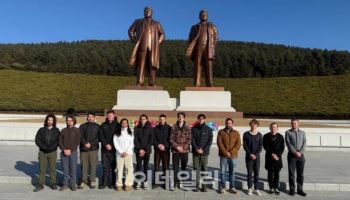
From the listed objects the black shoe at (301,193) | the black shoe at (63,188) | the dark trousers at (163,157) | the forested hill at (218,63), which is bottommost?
the black shoe at (301,193)

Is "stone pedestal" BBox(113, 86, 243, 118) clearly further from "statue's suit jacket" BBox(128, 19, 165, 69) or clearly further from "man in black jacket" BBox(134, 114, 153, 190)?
"man in black jacket" BBox(134, 114, 153, 190)

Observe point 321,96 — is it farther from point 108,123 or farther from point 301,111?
point 108,123

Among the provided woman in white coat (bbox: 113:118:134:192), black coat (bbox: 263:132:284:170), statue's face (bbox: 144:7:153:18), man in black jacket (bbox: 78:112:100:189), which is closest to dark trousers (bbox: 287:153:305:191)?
black coat (bbox: 263:132:284:170)

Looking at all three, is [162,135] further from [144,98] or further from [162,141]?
[144,98]

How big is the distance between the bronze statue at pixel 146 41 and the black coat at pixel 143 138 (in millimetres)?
10044

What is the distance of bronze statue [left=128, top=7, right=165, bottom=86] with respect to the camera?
15.6m

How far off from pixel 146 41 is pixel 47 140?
10331 mm

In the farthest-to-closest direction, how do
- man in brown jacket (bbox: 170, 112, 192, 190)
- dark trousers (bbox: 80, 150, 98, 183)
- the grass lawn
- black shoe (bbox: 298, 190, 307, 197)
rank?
the grass lawn
dark trousers (bbox: 80, 150, 98, 183)
man in brown jacket (bbox: 170, 112, 192, 190)
black shoe (bbox: 298, 190, 307, 197)

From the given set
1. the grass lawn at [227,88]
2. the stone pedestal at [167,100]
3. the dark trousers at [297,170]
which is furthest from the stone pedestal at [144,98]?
the grass lawn at [227,88]

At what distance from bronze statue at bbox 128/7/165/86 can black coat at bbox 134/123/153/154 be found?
33.0 feet

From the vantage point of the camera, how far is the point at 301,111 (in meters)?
24.9

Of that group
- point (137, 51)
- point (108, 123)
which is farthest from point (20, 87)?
point (108, 123)

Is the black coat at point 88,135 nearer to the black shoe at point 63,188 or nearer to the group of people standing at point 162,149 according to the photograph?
the group of people standing at point 162,149

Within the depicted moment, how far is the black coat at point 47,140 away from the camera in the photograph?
5781 mm
